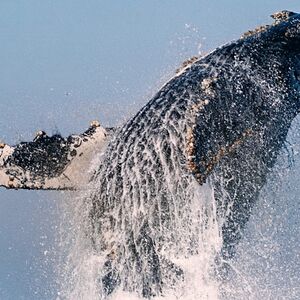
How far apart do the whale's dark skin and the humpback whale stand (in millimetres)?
10

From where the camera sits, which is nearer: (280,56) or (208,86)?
(208,86)

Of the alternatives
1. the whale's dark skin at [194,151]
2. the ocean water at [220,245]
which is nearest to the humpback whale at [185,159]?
the whale's dark skin at [194,151]

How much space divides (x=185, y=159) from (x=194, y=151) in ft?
1.23

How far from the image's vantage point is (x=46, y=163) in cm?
868

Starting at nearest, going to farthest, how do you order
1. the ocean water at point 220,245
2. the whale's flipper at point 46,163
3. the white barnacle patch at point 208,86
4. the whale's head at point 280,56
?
the white barnacle patch at point 208,86
the ocean water at point 220,245
the whale's head at point 280,56
the whale's flipper at point 46,163

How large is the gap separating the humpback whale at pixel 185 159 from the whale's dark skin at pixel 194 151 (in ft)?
0.03

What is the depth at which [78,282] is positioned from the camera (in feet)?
27.9

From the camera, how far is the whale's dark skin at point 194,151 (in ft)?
23.7

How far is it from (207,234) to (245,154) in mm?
890

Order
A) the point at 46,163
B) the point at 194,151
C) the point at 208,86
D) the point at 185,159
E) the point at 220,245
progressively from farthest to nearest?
the point at 46,163
the point at 220,245
the point at 208,86
the point at 185,159
the point at 194,151

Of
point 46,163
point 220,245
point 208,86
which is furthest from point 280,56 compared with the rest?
point 46,163

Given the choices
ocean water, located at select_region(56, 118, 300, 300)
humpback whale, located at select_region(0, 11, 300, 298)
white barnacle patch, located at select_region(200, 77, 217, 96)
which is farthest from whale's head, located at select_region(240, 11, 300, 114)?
white barnacle patch, located at select_region(200, 77, 217, 96)

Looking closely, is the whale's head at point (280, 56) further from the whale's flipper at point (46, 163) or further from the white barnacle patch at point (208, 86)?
the whale's flipper at point (46, 163)

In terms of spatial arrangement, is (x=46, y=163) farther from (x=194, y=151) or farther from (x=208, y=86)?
(x=194, y=151)
